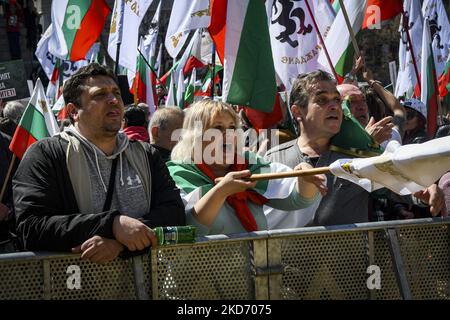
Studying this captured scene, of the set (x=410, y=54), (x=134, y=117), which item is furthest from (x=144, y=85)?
(x=134, y=117)

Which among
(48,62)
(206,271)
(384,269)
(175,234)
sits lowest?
(384,269)

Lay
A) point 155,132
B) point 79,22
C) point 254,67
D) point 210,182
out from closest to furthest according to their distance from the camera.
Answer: point 210,182 < point 254,67 < point 155,132 < point 79,22

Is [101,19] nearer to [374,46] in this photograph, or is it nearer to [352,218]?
[352,218]

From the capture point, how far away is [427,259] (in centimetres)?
381

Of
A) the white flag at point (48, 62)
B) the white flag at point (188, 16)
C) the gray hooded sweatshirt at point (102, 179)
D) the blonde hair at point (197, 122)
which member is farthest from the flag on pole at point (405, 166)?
the white flag at point (48, 62)

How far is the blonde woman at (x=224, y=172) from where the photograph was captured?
4.27 meters

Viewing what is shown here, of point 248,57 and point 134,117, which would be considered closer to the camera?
point 248,57

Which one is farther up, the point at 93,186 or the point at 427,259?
the point at 93,186

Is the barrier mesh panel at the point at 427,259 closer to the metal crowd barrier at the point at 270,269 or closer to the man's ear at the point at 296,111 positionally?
the metal crowd barrier at the point at 270,269

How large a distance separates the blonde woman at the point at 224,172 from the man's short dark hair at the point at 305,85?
2.16 ft

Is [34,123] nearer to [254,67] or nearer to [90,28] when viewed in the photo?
[254,67]

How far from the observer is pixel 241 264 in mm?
3529

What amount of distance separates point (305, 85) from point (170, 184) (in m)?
1.45

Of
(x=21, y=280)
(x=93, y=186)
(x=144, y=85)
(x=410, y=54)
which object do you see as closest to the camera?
(x=21, y=280)
